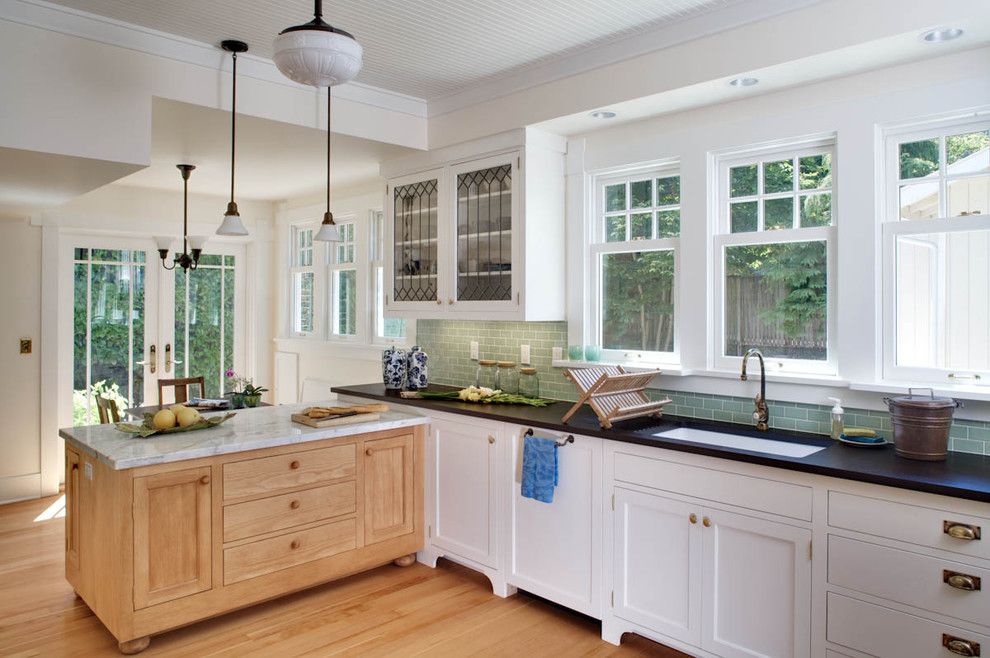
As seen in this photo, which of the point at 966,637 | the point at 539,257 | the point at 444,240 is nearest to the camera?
the point at 966,637

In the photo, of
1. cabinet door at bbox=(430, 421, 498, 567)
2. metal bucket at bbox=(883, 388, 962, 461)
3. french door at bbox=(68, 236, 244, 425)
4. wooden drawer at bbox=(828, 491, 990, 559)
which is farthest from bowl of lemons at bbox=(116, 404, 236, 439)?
metal bucket at bbox=(883, 388, 962, 461)

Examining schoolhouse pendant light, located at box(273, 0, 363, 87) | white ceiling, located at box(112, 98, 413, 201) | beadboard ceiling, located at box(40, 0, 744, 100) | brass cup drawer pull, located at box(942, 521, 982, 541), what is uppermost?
beadboard ceiling, located at box(40, 0, 744, 100)

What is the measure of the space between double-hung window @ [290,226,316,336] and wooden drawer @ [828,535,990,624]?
500 centimetres

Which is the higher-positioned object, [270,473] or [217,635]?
[270,473]

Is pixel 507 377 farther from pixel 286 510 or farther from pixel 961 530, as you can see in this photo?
pixel 961 530

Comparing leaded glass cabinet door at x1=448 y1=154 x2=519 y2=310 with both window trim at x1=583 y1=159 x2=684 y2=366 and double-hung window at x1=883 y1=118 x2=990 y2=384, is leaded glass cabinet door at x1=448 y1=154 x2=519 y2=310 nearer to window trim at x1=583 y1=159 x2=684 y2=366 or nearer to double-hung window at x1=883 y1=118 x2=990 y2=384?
window trim at x1=583 y1=159 x2=684 y2=366

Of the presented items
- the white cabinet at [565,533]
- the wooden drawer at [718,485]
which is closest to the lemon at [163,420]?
the white cabinet at [565,533]

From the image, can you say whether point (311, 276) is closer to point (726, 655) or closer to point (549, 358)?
point (549, 358)

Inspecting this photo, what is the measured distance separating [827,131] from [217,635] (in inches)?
136

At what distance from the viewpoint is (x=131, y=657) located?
114 inches

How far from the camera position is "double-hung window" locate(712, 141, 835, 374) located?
310 cm

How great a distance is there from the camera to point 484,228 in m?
4.06

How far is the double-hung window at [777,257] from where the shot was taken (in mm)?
3102

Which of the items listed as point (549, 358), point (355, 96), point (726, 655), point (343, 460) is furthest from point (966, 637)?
point (355, 96)
